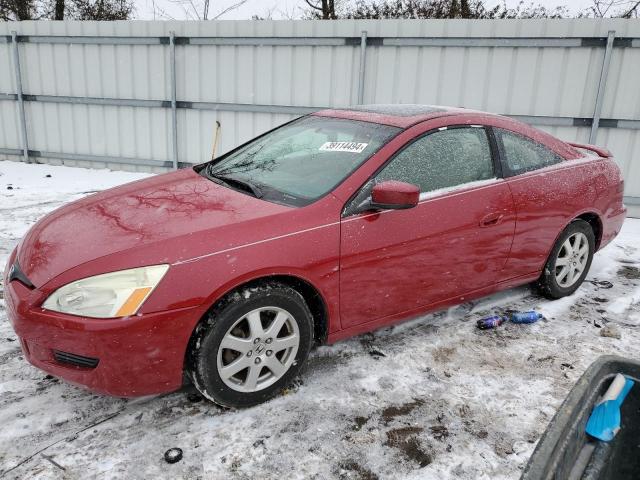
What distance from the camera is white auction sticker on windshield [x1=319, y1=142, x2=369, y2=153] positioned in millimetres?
3062

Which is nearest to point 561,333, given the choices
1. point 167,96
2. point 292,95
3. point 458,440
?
point 458,440

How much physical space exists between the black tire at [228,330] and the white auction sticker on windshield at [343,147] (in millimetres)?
957

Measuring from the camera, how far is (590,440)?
4.61 ft

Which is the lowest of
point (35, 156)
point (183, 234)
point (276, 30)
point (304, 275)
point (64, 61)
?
A: point (35, 156)

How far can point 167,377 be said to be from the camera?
237cm

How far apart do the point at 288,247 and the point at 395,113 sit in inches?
54.4

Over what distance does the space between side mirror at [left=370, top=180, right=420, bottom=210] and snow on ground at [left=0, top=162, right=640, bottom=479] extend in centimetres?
99

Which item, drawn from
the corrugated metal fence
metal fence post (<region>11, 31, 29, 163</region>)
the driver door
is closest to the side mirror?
the driver door

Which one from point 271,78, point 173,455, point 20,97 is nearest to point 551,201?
point 173,455

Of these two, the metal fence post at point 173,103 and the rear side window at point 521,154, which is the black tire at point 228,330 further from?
the metal fence post at point 173,103

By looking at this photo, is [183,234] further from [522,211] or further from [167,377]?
[522,211]

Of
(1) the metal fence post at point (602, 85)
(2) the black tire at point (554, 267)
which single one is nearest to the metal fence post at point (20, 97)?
(2) the black tire at point (554, 267)

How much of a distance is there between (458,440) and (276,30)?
22.3 ft

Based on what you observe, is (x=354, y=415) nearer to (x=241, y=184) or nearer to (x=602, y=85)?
(x=241, y=184)
